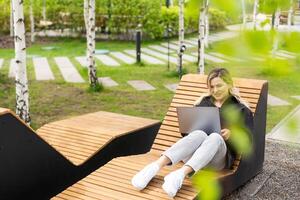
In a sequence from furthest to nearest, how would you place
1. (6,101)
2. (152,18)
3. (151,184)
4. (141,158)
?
(152,18) → (6,101) → (141,158) → (151,184)

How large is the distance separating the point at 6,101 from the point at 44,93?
99cm

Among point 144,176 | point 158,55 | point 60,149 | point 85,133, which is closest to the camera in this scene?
point 144,176

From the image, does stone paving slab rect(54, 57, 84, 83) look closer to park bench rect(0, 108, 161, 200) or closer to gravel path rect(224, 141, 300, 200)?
park bench rect(0, 108, 161, 200)

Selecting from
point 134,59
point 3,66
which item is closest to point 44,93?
point 3,66

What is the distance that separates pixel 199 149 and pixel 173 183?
1.56 ft

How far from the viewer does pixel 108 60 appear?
14492mm

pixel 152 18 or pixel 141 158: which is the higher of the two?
pixel 152 18

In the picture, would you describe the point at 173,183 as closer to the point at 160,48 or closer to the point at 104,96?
the point at 104,96

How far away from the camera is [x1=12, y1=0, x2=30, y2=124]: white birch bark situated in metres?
6.38

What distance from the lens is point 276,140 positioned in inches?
258

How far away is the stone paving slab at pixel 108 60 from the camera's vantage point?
1368 centimetres

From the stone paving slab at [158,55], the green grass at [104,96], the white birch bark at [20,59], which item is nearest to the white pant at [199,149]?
the green grass at [104,96]

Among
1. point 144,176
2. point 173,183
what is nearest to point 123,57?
point 144,176

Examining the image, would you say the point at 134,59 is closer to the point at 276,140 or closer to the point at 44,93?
the point at 44,93
